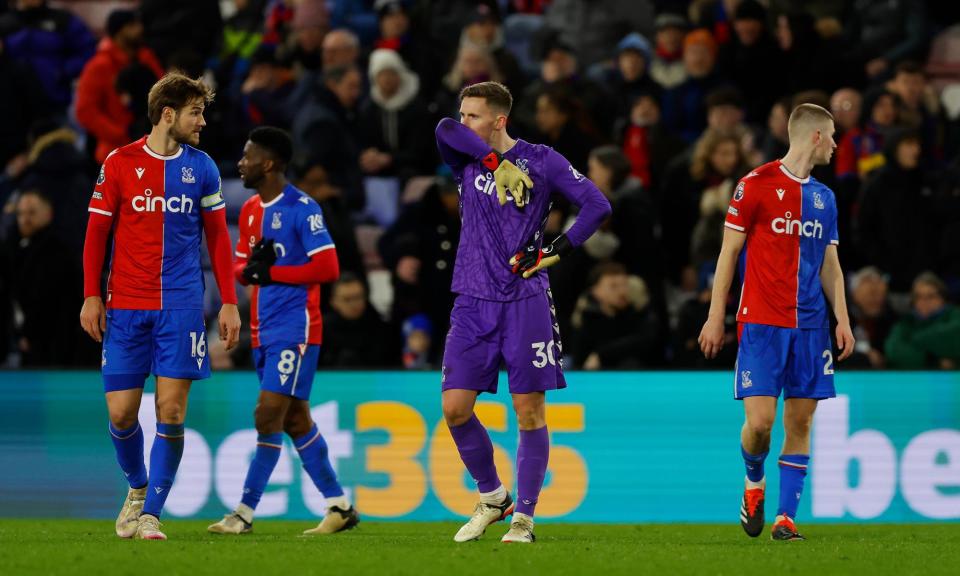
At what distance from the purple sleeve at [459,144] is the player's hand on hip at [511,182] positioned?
13 cm

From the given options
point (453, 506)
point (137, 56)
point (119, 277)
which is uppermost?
point (137, 56)

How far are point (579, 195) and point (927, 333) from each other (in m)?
5.07

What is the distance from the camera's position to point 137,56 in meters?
16.0

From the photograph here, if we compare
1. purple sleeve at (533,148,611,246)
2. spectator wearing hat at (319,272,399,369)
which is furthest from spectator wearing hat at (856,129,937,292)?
purple sleeve at (533,148,611,246)

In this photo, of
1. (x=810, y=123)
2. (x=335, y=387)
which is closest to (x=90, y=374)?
(x=335, y=387)

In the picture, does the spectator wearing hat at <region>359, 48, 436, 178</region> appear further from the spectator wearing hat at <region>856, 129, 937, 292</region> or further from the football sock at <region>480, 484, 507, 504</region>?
the football sock at <region>480, 484, 507, 504</region>

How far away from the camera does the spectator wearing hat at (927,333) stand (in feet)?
42.4

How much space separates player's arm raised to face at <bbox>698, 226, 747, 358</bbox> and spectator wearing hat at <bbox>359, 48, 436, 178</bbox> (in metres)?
6.78

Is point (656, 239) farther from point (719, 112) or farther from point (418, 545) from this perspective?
point (418, 545)

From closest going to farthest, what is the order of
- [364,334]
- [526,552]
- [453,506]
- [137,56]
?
1. [526,552]
2. [453,506]
3. [364,334]
4. [137,56]

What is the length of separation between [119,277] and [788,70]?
902 centimetres

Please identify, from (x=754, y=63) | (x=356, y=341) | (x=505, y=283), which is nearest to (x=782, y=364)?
(x=505, y=283)

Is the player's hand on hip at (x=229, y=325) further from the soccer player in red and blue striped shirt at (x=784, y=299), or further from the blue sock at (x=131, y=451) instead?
the soccer player in red and blue striped shirt at (x=784, y=299)

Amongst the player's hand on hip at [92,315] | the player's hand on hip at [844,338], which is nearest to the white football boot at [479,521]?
the player's hand on hip at [844,338]
